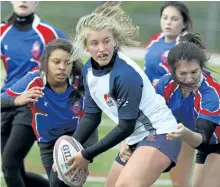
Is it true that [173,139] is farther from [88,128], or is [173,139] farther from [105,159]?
[105,159]

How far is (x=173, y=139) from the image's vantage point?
4.89m

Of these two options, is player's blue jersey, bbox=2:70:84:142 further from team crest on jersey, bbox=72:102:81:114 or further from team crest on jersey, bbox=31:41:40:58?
team crest on jersey, bbox=31:41:40:58

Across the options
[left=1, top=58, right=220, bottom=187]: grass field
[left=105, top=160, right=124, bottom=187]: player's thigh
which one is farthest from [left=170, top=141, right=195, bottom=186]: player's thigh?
[left=1, top=58, right=220, bottom=187]: grass field

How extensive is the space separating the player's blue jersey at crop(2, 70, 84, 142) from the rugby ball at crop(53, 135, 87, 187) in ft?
2.36

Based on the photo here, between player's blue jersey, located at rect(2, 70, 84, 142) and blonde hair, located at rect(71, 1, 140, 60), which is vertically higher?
blonde hair, located at rect(71, 1, 140, 60)

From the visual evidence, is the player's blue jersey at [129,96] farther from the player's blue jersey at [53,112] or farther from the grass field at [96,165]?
the grass field at [96,165]

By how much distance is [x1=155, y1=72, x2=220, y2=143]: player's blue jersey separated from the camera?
5.36 m

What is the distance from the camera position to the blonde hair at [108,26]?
515 centimetres

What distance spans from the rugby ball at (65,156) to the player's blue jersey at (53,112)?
72cm

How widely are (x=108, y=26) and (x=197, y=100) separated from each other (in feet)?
2.88

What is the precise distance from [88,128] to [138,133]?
41 cm

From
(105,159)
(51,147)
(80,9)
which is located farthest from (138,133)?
(80,9)

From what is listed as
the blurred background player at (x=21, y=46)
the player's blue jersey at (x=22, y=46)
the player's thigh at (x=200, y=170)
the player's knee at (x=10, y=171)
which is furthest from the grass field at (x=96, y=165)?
the player's thigh at (x=200, y=170)

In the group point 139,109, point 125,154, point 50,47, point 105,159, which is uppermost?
point 50,47
